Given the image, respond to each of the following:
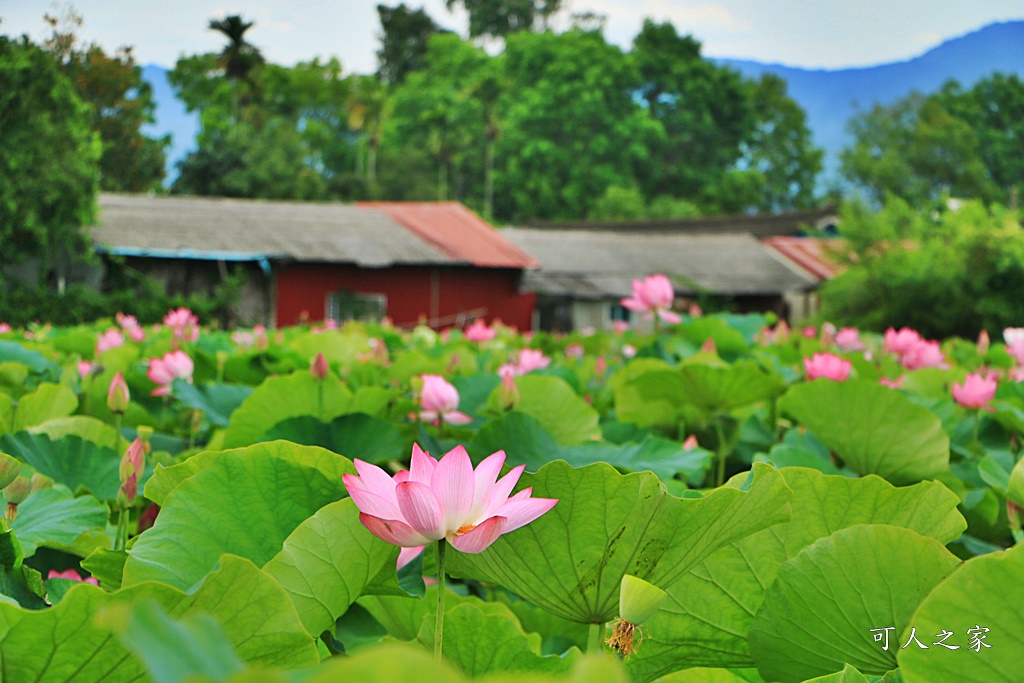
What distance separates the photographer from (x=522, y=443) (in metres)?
1.05

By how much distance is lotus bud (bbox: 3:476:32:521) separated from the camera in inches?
26.9

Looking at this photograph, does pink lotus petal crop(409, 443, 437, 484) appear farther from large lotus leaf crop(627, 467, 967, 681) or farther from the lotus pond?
large lotus leaf crop(627, 467, 967, 681)

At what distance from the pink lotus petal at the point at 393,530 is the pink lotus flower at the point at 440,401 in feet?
2.94

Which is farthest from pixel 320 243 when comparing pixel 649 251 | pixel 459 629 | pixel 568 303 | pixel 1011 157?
pixel 1011 157

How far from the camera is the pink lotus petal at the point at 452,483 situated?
0.47 meters

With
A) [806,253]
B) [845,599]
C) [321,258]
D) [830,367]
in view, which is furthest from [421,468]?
[806,253]

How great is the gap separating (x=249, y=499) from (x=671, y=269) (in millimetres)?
19214

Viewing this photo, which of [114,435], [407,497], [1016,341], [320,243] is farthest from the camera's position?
[320,243]

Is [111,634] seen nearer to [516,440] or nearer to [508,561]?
[508,561]

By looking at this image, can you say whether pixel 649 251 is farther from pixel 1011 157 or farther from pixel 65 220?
pixel 1011 157

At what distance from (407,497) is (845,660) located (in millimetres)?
274

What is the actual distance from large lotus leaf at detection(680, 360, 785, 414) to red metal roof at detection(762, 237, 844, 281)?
18086 millimetres

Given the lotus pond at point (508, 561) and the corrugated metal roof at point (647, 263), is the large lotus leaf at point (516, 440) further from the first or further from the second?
the corrugated metal roof at point (647, 263)

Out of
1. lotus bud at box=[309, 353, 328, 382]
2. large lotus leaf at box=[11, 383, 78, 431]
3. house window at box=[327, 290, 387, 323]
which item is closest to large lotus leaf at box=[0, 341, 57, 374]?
large lotus leaf at box=[11, 383, 78, 431]
